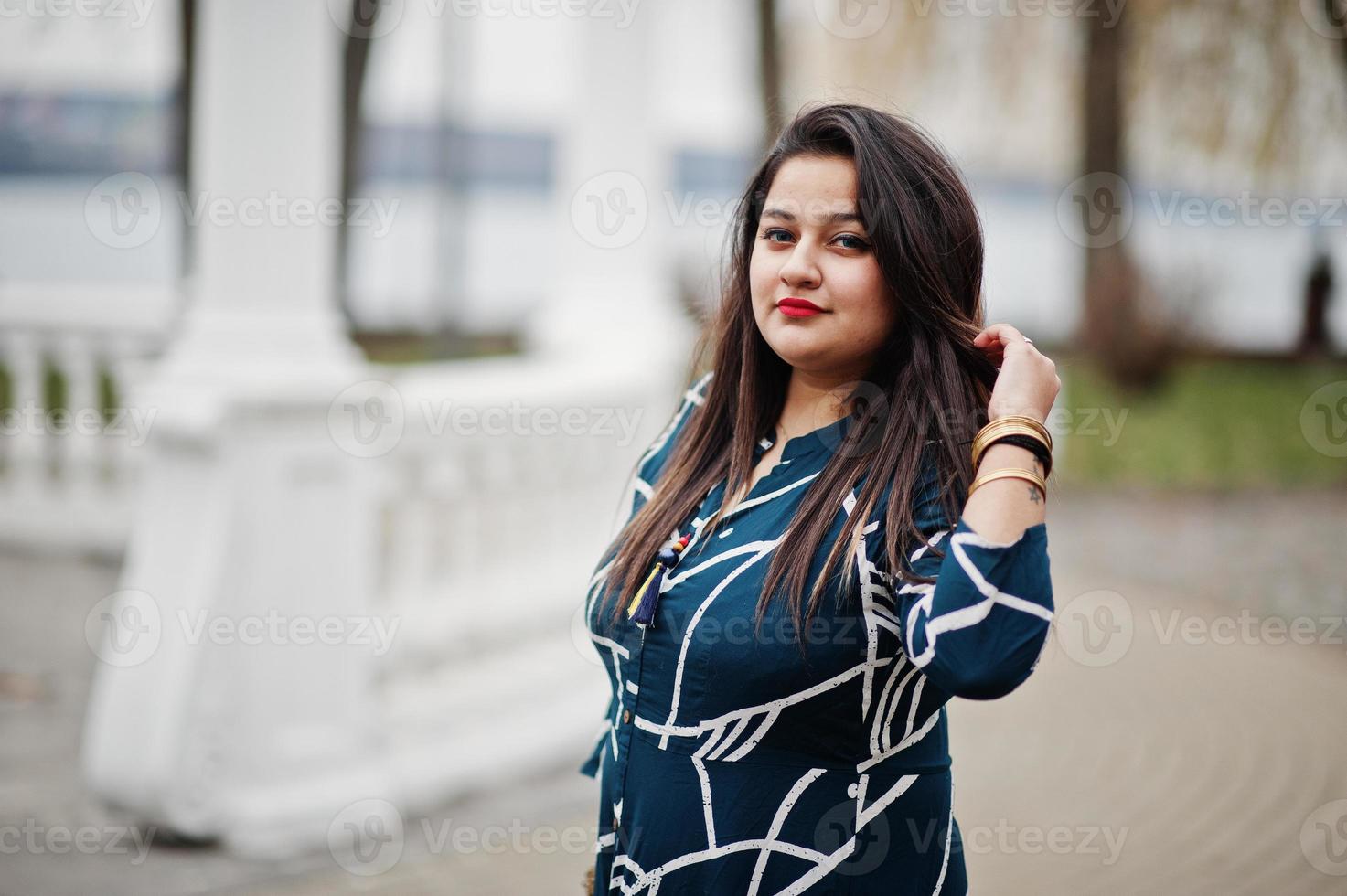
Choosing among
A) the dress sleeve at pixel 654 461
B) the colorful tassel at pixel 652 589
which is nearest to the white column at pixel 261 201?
the dress sleeve at pixel 654 461

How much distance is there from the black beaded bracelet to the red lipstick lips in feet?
1.30

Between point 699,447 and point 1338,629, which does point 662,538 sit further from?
point 1338,629

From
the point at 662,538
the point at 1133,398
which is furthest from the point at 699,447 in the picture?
the point at 1133,398

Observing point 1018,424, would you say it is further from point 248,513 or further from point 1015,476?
point 248,513

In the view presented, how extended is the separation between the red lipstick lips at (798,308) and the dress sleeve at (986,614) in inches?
18.7

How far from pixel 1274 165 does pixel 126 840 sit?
1489 cm

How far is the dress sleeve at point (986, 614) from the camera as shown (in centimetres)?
171

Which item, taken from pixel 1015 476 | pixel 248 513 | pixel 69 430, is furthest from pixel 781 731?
pixel 69 430

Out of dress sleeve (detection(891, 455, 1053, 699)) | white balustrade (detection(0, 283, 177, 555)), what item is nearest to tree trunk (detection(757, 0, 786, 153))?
white balustrade (detection(0, 283, 177, 555))

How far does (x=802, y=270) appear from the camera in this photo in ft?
6.67

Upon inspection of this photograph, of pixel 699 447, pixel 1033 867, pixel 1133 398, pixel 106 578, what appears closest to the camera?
pixel 699 447

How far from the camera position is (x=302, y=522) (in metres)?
4.43

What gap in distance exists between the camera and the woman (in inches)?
76.3

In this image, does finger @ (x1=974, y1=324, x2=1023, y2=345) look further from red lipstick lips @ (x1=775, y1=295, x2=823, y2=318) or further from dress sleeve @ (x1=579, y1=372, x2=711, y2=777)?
dress sleeve @ (x1=579, y1=372, x2=711, y2=777)
